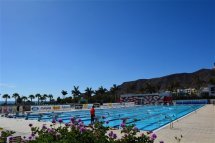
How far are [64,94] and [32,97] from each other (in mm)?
14165

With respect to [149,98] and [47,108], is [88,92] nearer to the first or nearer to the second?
[149,98]

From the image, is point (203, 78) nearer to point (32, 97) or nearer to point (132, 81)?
point (132, 81)

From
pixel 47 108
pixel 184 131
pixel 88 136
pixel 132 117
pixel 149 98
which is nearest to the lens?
pixel 88 136

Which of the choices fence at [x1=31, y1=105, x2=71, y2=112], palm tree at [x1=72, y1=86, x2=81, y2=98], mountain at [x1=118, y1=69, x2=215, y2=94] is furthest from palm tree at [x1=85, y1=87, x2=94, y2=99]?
mountain at [x1=118, y1=69, x2=215, y2=94]

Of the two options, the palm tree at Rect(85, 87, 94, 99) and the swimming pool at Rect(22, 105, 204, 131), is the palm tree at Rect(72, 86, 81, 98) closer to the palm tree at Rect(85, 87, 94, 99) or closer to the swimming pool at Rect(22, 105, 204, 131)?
the palm tree at Rect(85, 87, 94, 99)

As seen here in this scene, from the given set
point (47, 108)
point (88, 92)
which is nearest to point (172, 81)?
point (88, 92)

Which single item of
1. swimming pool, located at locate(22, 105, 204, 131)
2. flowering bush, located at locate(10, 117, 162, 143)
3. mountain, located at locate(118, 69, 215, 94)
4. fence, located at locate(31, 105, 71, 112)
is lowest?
swimming pool, located at locate(22, 105, 204, 131)

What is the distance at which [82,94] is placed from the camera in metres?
92.8

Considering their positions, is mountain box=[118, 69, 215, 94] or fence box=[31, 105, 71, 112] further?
mountain box=[118, 69, 215, 94]

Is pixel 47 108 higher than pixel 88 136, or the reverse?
pixel 88 136

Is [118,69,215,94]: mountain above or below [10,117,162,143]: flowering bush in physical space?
above

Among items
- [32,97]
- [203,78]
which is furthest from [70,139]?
[203,78]

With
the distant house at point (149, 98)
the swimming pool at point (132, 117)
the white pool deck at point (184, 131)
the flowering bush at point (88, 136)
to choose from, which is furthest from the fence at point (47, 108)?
the distant house at point (149, 98)

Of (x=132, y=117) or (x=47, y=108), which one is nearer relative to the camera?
(x=132, y=117)
